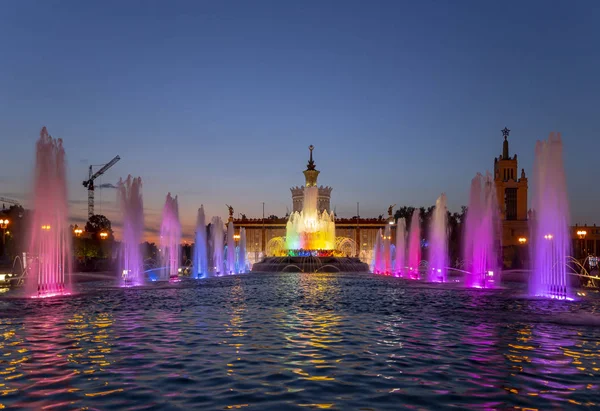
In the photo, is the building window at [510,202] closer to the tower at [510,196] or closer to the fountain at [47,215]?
the tower at [510,196]

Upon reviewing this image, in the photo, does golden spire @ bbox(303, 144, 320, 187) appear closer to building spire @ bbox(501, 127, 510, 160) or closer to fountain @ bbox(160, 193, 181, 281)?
building spire @ bbox(501, 127, 510, 160)

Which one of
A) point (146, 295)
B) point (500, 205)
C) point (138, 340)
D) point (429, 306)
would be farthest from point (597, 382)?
point (500, 205)

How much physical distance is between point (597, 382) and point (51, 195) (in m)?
18.7

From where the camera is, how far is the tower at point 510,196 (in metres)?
85.7

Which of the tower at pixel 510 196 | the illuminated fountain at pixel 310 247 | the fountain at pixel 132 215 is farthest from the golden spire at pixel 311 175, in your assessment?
the fountain at pixel 132 215

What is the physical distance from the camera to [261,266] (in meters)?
57.2

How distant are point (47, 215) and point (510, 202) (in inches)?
3122

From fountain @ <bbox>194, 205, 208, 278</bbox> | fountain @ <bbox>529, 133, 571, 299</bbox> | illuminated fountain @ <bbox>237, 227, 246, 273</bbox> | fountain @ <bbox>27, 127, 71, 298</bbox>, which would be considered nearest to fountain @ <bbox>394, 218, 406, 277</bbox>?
illuminated fountain @ <bbox>237, 227, 246, 273</bbox>

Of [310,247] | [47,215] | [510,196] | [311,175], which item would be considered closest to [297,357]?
[47,215]

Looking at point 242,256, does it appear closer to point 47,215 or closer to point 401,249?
point 401,249

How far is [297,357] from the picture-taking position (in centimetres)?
982

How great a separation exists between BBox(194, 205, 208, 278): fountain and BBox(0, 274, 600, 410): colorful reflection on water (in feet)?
83.2

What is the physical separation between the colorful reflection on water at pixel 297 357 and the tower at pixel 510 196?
71455 mm

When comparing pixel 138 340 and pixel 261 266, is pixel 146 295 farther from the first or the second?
pixel 261 266
